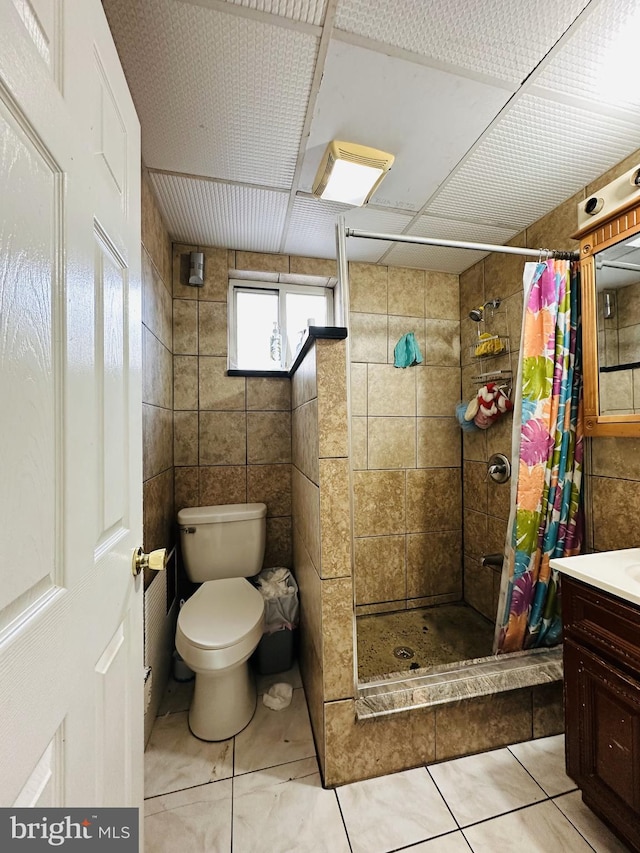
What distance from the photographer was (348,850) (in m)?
1.01

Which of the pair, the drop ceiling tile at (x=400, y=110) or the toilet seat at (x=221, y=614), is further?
the toilet seat at (x=221, y=614)

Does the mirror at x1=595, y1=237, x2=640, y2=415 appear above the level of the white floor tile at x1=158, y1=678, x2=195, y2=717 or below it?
above

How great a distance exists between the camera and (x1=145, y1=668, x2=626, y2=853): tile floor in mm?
1024

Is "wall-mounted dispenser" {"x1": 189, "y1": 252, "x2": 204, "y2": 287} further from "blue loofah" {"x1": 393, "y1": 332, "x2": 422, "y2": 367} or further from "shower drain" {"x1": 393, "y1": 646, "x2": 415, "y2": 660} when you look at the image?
"shower drain" {"x1": 393, "y1": 646, "x2": 415, "y2": 660}

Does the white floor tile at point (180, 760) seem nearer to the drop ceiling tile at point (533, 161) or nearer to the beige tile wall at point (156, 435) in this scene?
the beige tile wall at point (156, 435)

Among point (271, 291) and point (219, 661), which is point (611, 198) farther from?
point (219, 661)

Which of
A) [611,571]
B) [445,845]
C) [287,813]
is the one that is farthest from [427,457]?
[287,813]

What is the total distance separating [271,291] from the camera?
2.33 metres

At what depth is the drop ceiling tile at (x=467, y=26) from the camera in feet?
2.95

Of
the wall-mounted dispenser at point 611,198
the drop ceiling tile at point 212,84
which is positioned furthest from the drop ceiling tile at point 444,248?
the drop ceiling tile at point 212,84

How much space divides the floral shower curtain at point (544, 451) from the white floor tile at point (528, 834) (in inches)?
20.8

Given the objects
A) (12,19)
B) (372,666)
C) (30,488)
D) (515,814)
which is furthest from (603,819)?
(12,19)

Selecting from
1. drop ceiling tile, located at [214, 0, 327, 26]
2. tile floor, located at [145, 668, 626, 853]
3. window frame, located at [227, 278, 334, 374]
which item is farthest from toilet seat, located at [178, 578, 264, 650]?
drop ceiling tile, located at [214, 0, 327, 26]
